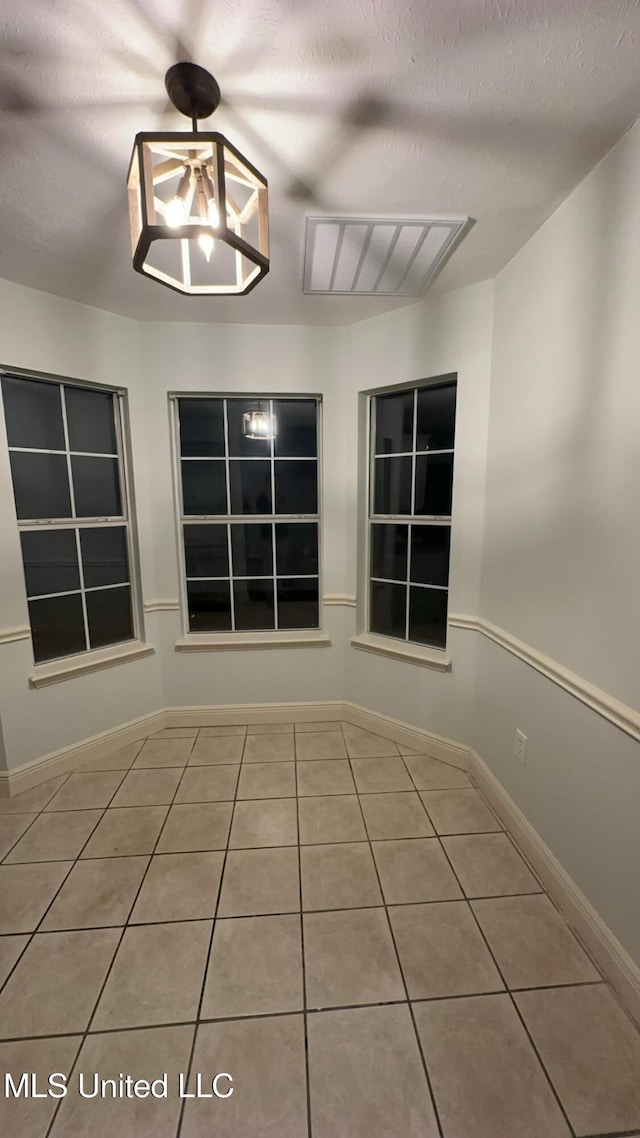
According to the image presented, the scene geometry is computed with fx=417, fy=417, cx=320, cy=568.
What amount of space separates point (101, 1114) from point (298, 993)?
20.3 inches

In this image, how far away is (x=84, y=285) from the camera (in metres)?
1.97

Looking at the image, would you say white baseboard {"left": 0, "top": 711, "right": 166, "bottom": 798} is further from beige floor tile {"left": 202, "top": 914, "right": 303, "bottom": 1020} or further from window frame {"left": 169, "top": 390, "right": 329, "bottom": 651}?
beige floor tile {"left": 202, "top": 914, "right": 303, "bottom": 1020}

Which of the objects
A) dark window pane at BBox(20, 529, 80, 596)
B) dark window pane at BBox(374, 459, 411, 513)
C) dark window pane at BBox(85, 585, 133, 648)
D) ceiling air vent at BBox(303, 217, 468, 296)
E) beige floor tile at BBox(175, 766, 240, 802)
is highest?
ceiling air vent at BBox(303, 217, 468, 296)

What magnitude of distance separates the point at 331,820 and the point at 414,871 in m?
0.42

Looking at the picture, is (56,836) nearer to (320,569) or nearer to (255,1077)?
(255,1077)

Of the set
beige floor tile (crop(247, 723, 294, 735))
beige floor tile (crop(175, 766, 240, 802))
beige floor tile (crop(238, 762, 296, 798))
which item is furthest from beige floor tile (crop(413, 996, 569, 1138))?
beige floor tile (crop(247, 723, 294, 735))

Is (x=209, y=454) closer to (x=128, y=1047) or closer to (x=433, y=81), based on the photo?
(x=433, y=81)

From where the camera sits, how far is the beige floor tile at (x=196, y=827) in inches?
69.5

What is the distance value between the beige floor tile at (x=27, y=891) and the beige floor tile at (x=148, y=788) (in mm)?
386

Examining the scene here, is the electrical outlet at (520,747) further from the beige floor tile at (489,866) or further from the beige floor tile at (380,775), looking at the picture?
the beige floor tile at (380,775)

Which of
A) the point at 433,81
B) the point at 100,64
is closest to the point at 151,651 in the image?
the point at 100,64

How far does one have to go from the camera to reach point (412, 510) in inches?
94.3

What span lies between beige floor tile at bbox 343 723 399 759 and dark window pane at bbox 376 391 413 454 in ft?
5.67

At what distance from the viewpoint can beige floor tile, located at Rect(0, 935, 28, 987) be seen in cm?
129
